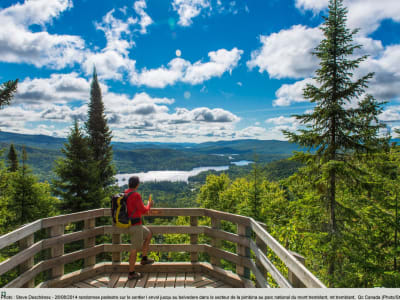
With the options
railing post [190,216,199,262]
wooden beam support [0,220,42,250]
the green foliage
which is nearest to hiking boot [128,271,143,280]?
railing post [190,216,199,262]

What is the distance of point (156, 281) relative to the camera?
425cm

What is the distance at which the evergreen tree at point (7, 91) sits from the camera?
10.1 meters

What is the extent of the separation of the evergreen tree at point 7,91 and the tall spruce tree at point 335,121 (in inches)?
471

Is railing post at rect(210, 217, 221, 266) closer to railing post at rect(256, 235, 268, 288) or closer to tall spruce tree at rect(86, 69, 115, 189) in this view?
railing post at rect(256, 235, 268, 288)

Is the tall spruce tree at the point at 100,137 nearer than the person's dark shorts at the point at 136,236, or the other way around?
the person's dark shorts at the point at 136,236

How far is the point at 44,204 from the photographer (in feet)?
58.2

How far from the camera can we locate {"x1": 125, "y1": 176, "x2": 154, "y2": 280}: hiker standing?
13.3ft

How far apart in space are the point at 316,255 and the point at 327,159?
3.93 metres

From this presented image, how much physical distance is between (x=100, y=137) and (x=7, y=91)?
53.4 feet

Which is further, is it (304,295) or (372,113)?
(372,113)

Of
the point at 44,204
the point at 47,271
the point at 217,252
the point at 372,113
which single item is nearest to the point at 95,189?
the point at 44,204

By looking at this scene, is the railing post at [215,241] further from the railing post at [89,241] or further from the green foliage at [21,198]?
the green foliage at [21,198]

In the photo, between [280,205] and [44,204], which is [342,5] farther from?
[44,204]

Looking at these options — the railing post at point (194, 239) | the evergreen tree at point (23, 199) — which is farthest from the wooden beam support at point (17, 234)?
the evergreen tree at point (23, 199)
